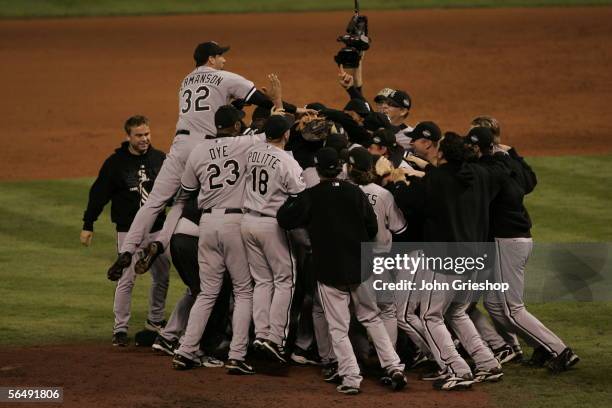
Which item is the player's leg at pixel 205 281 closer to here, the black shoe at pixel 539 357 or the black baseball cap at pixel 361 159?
the black baseball cap at pixel 361 159

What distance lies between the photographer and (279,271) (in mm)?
8875

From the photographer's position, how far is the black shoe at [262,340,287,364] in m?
8.65

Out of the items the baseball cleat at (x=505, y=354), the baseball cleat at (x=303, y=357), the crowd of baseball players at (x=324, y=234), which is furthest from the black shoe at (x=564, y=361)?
the baseball cleat at (x=303, y=357)

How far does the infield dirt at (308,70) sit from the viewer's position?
1912cm

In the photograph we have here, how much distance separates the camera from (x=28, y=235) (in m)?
14.0

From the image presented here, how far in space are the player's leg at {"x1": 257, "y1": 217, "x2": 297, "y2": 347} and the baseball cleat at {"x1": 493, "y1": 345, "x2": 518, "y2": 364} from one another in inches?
67.9

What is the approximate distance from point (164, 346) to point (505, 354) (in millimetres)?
2770

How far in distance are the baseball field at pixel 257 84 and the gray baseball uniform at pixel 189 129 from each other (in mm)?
1061

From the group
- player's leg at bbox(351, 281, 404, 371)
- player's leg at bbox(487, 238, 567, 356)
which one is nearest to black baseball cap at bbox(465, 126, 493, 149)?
player's leg at bbox(487, 238, 567, 356)

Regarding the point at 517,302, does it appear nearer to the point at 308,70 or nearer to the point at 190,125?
the point at 190,125

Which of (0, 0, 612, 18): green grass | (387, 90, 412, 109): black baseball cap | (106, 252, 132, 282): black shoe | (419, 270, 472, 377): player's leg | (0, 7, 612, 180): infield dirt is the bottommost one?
(419, 270, 472, 377): player's leg

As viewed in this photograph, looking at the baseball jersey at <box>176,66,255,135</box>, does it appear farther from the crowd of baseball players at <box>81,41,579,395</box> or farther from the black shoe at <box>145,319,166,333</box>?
the black shoe at <box>145,319,166,333</box>

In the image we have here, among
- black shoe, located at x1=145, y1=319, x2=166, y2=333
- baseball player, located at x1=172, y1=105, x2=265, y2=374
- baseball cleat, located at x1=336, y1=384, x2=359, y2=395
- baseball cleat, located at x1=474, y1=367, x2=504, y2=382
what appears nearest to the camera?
baseball cleat, located at x1=336, y1=384, x2=359, y2=395

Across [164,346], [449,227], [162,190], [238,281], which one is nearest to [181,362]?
[164,346]
